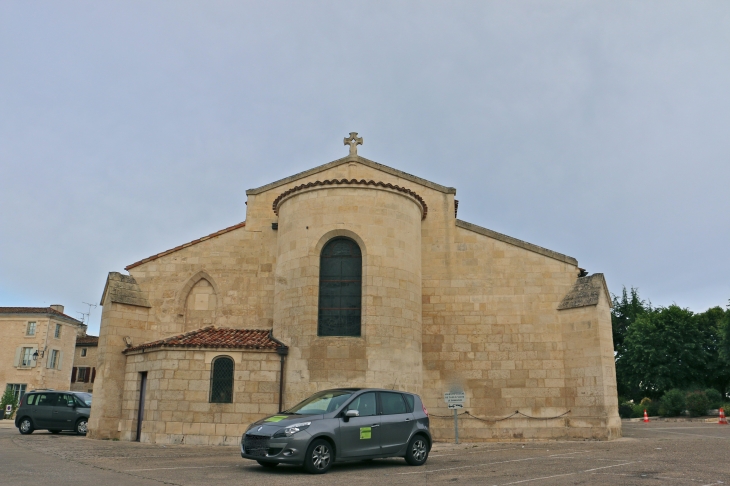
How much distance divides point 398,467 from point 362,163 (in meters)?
12.3

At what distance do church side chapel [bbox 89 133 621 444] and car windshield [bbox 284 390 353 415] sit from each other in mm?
5405

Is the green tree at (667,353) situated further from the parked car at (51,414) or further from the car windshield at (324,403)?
the car windshield at (324,403)

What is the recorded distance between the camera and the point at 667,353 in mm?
42688

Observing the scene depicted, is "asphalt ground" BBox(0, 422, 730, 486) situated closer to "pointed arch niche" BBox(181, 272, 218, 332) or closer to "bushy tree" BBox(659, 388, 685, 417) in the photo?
"pointed arch niche" BBox(181, 272, 218, 332)

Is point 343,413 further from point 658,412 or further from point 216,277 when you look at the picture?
point 658,412

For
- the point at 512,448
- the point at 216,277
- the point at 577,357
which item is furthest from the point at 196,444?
the point at 577,357

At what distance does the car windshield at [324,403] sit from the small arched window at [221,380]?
21.0 feet

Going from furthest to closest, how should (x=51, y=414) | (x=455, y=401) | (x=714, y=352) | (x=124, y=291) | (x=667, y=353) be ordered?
(x=714, y=352), (x=667, y=353), (x=51, y=414), (x=124, y=291), (x=455, y=401)

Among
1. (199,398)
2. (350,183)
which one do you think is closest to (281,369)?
(199,398)

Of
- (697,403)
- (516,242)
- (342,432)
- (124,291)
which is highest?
(516,242)

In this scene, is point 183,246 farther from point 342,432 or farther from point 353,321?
point 342,432

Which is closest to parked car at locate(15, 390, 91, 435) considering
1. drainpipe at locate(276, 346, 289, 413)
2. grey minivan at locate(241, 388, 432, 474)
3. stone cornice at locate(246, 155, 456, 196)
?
drainpipe at locate(276, 346, 289, 413)

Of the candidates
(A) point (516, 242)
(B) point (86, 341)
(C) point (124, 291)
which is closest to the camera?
(C) point (124, 291)

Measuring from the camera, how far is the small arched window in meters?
17.4
